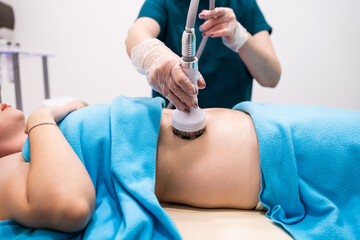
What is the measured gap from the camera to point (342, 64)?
1.97 m

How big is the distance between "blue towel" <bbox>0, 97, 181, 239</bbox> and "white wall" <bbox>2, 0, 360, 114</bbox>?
147 centimetres

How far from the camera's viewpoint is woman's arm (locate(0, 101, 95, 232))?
528 millimetres

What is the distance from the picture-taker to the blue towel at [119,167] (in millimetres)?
577

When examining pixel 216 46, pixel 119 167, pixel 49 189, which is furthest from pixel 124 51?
pixel 49 189

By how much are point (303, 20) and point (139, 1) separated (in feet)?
4.24

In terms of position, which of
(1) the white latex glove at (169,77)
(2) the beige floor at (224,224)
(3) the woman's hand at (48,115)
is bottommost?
(2) the beige floor at (224,224)

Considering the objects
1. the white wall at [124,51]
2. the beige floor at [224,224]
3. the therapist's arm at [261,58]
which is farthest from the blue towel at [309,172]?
the white wall at [124,51]

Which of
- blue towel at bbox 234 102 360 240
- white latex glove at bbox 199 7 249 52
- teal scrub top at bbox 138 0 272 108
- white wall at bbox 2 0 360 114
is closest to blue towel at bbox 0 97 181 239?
blue towel at bbox 234 102 360 240

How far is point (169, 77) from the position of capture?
0.71m

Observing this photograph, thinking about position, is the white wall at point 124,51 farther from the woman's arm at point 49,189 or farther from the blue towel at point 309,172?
the woman's arm at point 49,189

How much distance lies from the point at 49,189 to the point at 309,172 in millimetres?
637

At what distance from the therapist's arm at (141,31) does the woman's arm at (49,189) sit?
0.53 meters

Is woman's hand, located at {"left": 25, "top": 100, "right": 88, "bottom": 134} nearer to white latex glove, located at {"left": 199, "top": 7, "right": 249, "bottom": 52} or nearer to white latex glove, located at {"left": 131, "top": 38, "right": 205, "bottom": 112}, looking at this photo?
white latex glove, located at {"left": 131, "top": 38, "right": 205, "bottom": 112}

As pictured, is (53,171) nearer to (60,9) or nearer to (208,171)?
(208,171)
